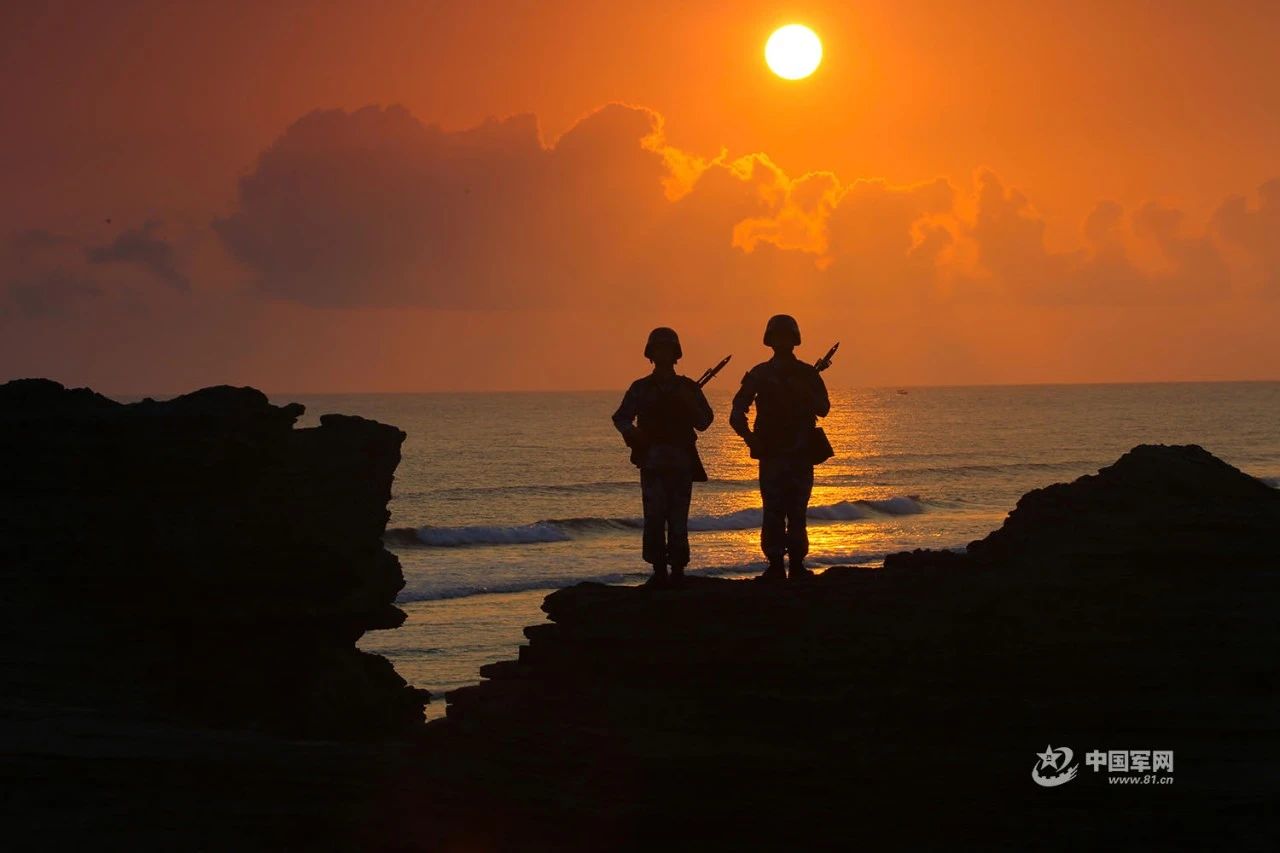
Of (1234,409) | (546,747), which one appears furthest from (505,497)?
(1234,409)

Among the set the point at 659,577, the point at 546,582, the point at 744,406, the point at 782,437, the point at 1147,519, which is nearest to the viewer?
the point at 1147,519

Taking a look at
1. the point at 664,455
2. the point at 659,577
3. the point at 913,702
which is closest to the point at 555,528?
the point at 664,455

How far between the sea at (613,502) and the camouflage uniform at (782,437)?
13146mm

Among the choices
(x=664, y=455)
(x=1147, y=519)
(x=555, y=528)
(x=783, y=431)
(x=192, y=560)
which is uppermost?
(x=555, y=528)

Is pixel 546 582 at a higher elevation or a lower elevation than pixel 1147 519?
lower

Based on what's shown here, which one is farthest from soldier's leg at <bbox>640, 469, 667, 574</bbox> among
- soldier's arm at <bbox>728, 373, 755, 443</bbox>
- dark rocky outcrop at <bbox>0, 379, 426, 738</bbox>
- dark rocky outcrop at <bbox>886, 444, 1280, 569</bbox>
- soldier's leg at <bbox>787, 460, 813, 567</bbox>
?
dark rocky outcrop at <bbox>0, 379, 426, 738</bbox>

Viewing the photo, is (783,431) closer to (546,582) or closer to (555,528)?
(546,582)

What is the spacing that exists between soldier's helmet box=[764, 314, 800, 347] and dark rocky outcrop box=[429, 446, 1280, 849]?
2.61 metres

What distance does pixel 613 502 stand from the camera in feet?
248

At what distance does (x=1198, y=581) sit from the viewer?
11.5 metres

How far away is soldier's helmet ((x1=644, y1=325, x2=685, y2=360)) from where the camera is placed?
12.8 meters

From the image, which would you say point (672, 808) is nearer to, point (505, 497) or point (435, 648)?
point (435, 648)

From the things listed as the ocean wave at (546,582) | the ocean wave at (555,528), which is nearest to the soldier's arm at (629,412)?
the ocean wave at (546,582)

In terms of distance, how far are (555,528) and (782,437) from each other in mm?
49773
